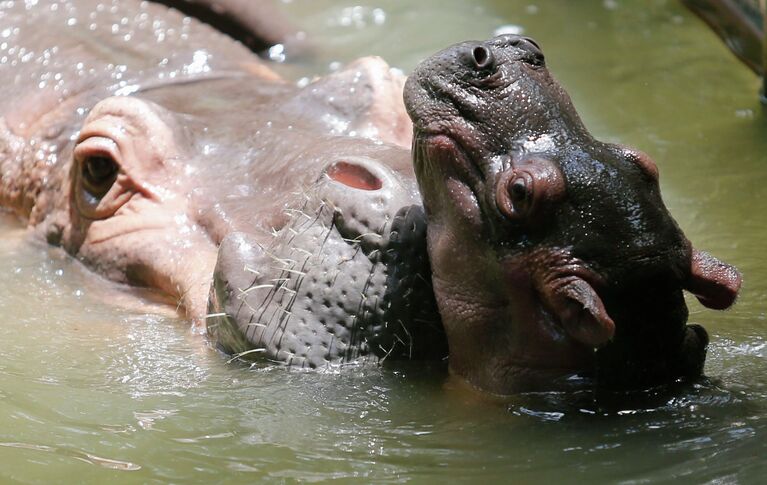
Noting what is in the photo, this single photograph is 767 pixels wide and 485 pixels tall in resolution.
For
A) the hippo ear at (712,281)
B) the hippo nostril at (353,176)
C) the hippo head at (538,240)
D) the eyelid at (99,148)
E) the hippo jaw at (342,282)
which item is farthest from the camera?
the eyelid at (99,148)

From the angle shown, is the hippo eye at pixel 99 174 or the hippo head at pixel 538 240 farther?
the hippo eye at pixel 99 174

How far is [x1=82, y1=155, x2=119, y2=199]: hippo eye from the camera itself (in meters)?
4.80

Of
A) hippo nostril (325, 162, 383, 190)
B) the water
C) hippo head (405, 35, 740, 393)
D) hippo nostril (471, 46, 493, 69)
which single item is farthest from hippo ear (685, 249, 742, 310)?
hippo nostril (325, 162, 383, 190)

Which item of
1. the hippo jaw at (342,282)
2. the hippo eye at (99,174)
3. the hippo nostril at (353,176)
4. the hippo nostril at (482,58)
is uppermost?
the hippo nostril at (482,58)

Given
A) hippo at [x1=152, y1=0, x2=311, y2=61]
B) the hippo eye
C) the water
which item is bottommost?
the water

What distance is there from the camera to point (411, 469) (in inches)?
125

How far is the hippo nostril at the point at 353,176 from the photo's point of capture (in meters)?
3.71

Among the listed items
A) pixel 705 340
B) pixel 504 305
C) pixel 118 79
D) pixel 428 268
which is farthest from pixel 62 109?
pixel 705 340

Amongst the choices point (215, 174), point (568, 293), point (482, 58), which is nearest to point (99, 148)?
point (215, 174)

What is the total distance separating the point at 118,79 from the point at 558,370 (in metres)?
3.03

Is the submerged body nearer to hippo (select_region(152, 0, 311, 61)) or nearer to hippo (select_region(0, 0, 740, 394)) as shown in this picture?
hippo (select_region(0, 0, 740, 394))

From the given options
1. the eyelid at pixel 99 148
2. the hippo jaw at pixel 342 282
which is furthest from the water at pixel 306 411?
the eyelid at pixel 99 148

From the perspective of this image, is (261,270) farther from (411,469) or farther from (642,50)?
(642,50)

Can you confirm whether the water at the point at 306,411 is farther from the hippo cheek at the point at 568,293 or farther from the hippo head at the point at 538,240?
the hippo cheek at the point at 568,293
